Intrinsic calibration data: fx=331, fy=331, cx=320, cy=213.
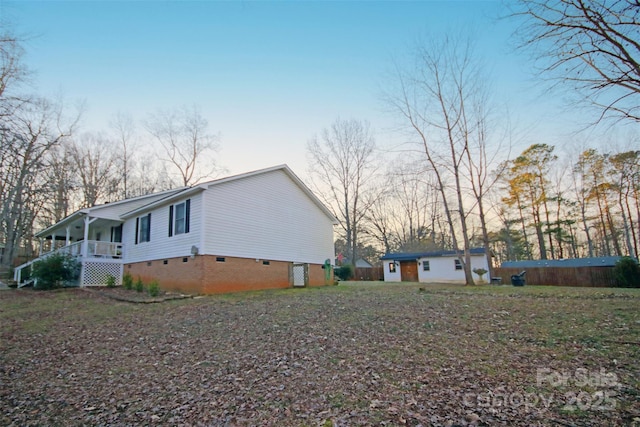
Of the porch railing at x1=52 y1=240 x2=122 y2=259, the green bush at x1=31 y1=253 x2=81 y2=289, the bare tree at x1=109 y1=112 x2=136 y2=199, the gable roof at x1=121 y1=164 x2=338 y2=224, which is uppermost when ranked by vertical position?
the bare tree at x1=109 y1=112 x2=136 y2=199

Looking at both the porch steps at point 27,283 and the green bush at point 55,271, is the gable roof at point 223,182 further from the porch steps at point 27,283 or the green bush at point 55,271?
the porch steps at point 27,283

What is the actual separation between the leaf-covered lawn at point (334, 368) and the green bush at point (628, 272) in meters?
15.7

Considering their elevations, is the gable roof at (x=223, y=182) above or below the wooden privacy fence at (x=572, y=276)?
above

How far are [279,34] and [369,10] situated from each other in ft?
10.4

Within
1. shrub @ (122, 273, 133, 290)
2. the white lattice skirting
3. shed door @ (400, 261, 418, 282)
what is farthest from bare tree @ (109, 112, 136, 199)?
shed door @ (400, 261, 418, 282)

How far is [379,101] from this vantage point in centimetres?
1834

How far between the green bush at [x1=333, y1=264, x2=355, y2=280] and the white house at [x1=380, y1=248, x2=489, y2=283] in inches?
137

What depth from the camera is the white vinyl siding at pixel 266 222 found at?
45.9 feet

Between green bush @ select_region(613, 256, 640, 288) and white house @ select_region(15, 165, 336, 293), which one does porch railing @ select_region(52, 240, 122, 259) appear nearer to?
white house @ select_region(15, 165, 336, 293)

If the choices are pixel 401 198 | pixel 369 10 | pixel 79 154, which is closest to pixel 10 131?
pixel 369 10

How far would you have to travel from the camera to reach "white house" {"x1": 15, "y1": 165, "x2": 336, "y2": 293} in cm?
1366

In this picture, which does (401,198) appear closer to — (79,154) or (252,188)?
(252,188)

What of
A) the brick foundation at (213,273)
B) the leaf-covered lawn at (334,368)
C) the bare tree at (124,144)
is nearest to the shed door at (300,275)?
the brick foundation at (213,273)

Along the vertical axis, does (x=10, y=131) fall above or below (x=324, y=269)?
above
